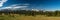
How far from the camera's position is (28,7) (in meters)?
2.10

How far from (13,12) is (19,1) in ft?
0.70

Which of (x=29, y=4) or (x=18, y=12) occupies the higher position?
(x=29, y=4)

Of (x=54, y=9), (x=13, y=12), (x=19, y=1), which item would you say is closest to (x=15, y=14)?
(x=13, y=12)

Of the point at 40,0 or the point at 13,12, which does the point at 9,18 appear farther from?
the point at 40,0

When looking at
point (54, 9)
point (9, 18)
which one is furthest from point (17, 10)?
point (54, 9)

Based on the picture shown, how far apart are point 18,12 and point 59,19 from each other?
2.25 ft

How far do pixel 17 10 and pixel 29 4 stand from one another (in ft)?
0.74

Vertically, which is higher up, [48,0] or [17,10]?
[48,0]

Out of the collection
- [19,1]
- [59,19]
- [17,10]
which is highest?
[19,1]

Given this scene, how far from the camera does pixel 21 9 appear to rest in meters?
2.11

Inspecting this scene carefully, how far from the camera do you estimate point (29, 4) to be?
210 centimetres

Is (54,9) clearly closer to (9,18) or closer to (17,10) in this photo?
(17,10)

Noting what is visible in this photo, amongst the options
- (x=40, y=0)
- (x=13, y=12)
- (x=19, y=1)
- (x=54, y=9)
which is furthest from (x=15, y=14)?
(x=54, y=9)

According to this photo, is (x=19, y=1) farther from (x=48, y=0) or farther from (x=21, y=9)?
(x=48, y=0)
